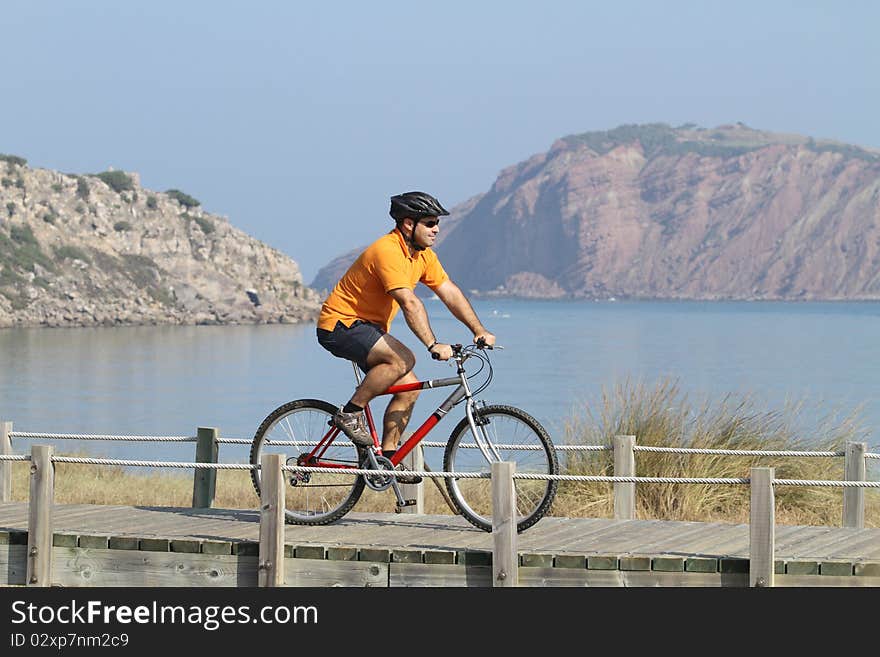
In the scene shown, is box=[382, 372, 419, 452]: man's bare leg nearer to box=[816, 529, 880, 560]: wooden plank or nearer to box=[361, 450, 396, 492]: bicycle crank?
box=[361, 450, 396, 492]: bicycle crank

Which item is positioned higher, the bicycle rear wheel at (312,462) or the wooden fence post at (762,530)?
the bicycle rear wheel at (312,462)

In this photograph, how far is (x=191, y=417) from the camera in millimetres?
38125

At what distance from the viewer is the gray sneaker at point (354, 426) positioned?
360 inches

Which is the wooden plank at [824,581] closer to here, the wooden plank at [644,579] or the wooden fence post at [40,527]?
the wooden plank at [644,579]

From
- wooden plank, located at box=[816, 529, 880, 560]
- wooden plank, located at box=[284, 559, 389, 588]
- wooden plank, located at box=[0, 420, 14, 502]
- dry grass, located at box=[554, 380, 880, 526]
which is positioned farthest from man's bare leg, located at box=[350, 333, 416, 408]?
dry grass, located at box=[554, 380, 880, 526]

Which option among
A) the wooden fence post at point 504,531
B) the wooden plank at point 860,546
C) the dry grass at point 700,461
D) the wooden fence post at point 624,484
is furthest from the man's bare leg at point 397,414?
the dry grass at point 700,461

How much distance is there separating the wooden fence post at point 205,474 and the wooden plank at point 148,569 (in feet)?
5.26

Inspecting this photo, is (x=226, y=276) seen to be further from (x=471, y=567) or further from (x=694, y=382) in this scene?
(x=471, y=567)

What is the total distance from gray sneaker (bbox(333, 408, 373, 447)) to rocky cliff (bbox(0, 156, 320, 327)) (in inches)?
3904

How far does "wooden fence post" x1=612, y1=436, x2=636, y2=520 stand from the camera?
10.3 meters

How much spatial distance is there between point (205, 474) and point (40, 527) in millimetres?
1775

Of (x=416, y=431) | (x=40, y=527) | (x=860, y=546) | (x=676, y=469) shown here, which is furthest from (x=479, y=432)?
(x=676, y=469)

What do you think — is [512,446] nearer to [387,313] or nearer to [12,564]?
[387,313]
